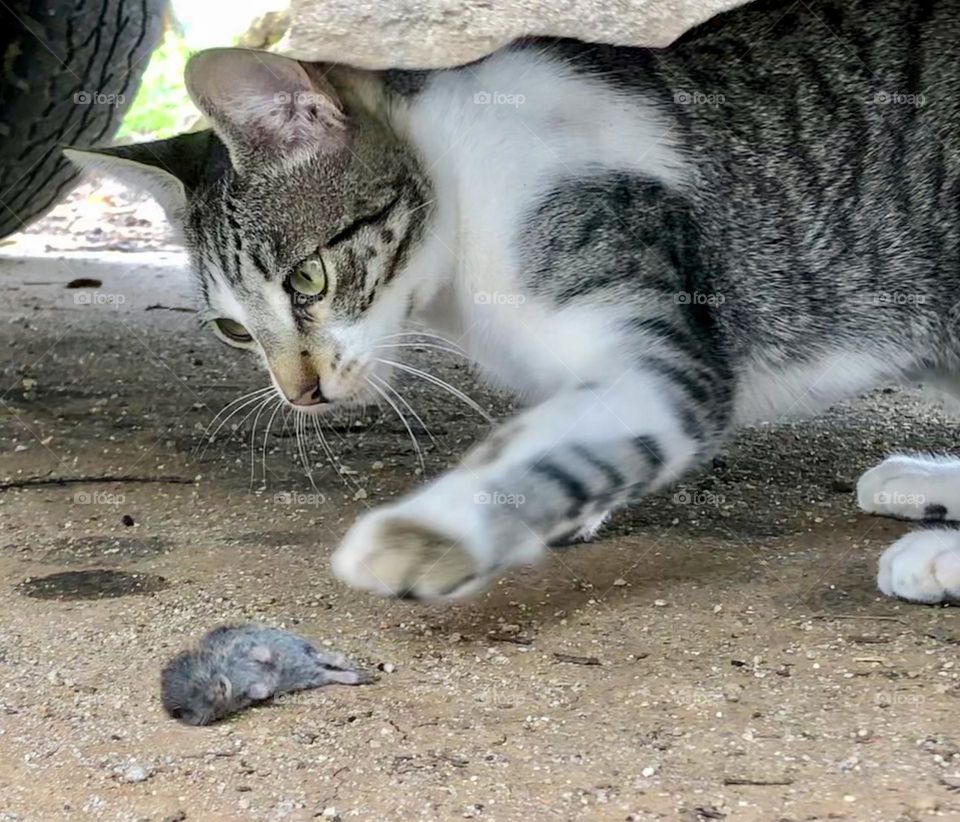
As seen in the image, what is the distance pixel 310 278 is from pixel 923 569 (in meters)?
1.06

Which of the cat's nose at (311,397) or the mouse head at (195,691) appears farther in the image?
the cat's nose at (311,397)

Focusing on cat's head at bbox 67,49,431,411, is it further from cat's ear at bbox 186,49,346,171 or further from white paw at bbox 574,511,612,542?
white paw at bbox 574,511,612,542

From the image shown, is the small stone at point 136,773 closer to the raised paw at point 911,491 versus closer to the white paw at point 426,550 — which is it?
the white paw at point 426,550

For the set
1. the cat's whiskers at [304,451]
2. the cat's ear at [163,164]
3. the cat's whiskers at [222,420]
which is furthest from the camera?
the cat's whiskers at [222,420]

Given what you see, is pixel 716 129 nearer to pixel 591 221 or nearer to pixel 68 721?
pixel 591 221

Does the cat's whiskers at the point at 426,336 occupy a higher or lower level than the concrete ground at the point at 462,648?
higher

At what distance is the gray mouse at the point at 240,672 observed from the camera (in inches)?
58.6

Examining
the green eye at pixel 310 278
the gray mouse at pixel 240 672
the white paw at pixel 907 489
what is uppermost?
the green eye at pixel 310 278

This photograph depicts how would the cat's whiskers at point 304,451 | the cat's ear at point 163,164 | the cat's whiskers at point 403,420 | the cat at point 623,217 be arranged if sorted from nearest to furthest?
1. the cat at point 623,217
2. the cat's whiskers at point 403,420
3. the cat's ear at point 163,164
4. the cat's whiskers at point 304,451

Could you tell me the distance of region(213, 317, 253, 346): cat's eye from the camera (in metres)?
2.13

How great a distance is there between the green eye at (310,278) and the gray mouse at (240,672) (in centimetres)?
59

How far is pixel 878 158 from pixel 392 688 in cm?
123

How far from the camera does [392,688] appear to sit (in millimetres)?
1559

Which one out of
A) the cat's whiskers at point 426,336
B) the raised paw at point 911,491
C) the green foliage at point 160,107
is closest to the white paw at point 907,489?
the raised paw at point 911,491
